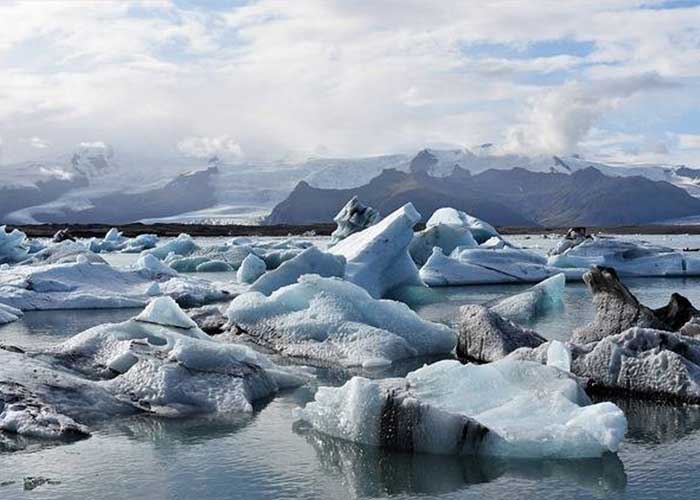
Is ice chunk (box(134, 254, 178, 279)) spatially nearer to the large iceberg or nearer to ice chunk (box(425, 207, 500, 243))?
the large iceberg

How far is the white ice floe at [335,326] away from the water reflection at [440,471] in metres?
2.92

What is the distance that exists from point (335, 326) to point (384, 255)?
6813 millimetres

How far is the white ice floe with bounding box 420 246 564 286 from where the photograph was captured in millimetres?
18781

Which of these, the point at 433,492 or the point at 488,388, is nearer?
the point at 433,492

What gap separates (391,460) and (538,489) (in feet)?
3.07

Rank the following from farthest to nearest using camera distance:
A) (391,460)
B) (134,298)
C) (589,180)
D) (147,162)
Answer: (589,180)
(147,162)
(134,298)
(391,460)

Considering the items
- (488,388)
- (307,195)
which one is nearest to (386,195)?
(307,195)

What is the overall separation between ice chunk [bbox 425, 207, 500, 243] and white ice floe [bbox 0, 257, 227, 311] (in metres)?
10.8

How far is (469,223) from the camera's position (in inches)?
1030

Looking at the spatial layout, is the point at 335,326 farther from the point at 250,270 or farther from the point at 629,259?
the point at 629,259

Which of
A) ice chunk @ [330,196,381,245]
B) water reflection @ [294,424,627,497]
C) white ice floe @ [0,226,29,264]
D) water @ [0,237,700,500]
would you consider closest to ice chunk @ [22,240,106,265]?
white ice floe @ [0,226,29,264]

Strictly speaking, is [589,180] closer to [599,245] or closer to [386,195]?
[386,195]

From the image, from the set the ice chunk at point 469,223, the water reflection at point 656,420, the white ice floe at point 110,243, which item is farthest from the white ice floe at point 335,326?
the white ice floe at point 110,243

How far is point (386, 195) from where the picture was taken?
124438mm
